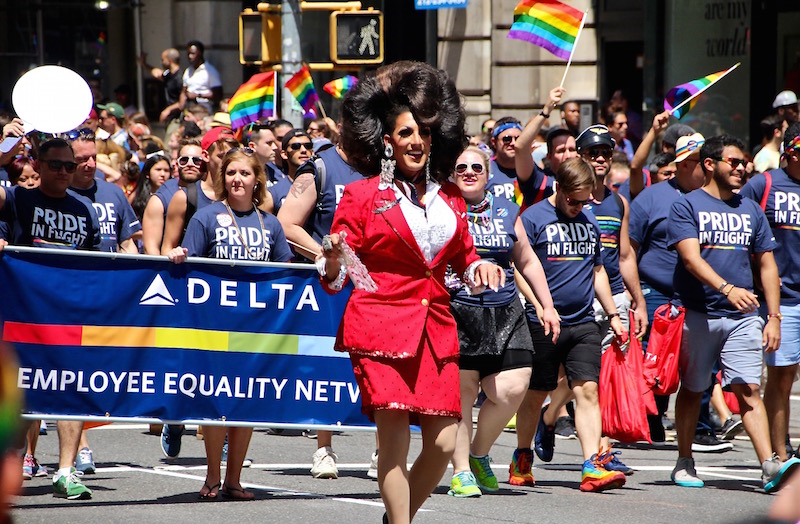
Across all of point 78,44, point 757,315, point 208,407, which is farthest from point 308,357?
point 78,44

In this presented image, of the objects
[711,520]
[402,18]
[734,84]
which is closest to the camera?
[711,520]

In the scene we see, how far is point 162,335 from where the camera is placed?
6.97 metres

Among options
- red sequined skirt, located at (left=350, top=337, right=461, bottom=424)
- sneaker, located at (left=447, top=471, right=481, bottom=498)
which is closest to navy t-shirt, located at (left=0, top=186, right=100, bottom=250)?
sneaker, located at (left=447, top=471, right=481, bottom=498)

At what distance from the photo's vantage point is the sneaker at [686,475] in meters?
7.95

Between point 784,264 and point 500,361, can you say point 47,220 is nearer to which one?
point 500,361

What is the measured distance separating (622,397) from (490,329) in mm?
1141

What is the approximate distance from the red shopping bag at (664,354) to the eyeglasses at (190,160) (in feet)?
10.8

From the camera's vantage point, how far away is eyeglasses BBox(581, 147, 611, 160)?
8742 millimetres

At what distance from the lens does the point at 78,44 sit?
76.2ft

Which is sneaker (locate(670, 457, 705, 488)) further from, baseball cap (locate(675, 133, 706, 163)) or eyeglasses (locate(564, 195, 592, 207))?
baseball cap (locate(675, 133, 706, 163))

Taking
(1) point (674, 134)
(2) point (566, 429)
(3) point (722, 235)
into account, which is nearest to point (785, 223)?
(3) point (722, 235)

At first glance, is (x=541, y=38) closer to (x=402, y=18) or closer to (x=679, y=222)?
(x=679, y=222)

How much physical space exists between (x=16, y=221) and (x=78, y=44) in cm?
1678

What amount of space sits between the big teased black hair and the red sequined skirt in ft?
2.81
